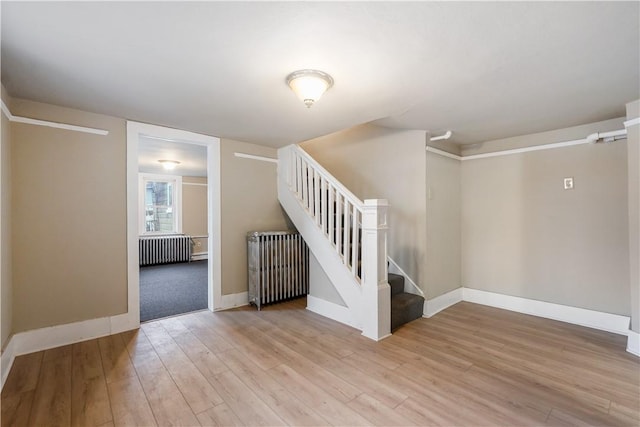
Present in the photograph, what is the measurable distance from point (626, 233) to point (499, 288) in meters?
1.39

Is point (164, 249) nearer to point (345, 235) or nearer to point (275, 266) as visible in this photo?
point (275, 266)

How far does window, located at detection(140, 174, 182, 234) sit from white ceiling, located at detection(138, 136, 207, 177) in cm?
34

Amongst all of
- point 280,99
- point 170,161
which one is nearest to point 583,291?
point 280,99

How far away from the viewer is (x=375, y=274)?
273 centimetres

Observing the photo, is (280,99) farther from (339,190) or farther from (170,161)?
(170,161)

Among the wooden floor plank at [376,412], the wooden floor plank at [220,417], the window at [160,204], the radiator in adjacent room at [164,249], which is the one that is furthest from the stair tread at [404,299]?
the window at [160,204]

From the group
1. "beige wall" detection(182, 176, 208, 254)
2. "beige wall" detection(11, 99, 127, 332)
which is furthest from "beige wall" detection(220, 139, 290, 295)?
"beige wall" detection(182, 176, 208, 254)

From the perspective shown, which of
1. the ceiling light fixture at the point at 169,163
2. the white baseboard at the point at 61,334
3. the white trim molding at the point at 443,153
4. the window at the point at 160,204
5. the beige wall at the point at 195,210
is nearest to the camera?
the white baseboard at the point at 61,334

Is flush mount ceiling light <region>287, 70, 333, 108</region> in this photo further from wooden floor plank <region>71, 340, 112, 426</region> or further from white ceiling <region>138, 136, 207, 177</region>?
white ceiling <region>138, 136, 207, 177</region>

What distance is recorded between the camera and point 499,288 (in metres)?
3.73

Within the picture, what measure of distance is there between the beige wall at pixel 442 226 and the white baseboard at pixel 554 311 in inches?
12.9

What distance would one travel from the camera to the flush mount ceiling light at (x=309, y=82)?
1928 mm

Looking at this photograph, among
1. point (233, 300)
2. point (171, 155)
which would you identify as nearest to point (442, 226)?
point (233, 300)

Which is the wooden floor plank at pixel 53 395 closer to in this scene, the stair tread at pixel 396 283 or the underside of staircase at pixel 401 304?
the underside of staircase at pixel 401 304
